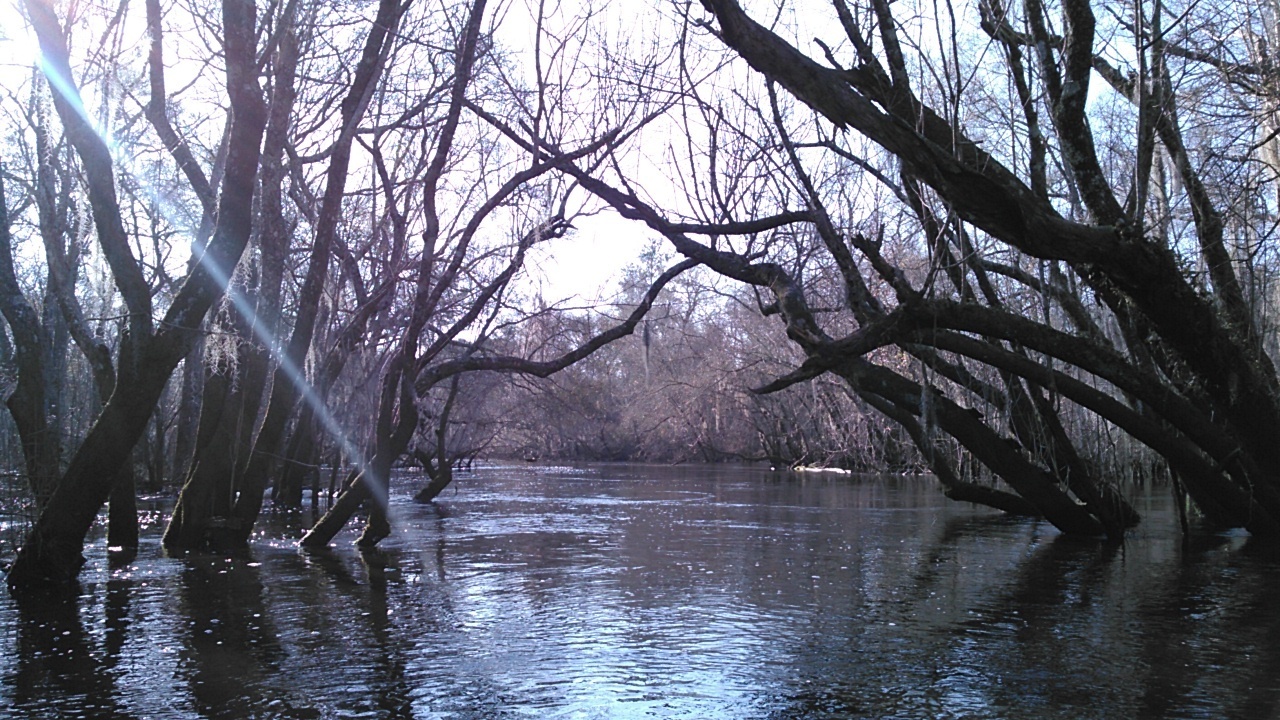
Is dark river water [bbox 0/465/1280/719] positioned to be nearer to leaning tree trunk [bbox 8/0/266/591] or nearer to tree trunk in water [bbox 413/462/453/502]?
leaning tree trunk [bbox 8/0/266/591]

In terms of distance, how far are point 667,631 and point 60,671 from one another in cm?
463

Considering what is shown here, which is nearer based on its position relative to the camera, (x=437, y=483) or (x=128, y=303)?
(x=128, y=303)

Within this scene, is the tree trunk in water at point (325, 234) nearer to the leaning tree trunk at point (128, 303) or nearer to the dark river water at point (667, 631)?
the leaning tree trunk at point (128, 303)

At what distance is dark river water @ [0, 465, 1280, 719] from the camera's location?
6.78 metres

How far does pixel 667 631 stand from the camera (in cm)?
905

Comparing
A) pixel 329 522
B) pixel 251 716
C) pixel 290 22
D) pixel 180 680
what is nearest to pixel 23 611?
pixel 180 680

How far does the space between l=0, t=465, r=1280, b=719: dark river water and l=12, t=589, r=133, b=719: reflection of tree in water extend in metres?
0.03

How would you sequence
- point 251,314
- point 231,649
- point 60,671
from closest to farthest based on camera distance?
point 60,671, point 231,649, point 251,314

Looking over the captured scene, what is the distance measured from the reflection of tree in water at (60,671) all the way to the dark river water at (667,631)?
0.03 meters

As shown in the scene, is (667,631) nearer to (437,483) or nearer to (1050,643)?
(1050,643)

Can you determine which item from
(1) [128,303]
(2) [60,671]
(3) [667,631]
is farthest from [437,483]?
(2) [60,671]

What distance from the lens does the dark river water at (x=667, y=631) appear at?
678 cm

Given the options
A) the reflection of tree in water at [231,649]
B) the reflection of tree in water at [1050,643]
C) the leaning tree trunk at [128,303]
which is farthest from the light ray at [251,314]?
the reflection of tree in water at [1050,643]

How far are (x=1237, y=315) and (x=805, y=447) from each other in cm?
3825
